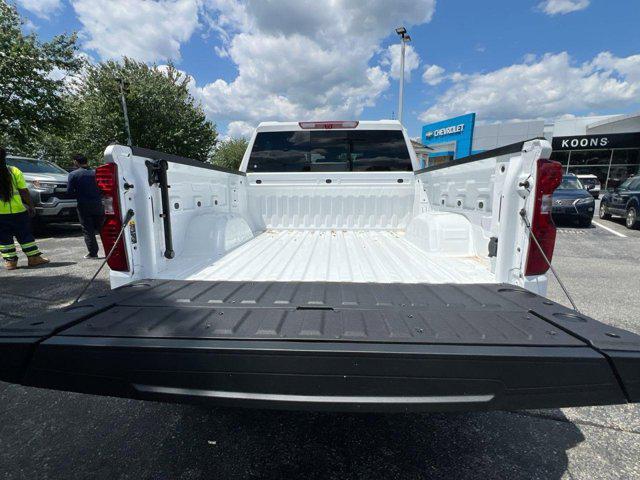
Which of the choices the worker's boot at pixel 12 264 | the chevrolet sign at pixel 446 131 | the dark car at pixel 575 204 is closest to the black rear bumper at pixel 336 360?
the worker's boot at pixel 12 264

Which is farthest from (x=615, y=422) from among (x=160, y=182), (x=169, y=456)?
(x=160, y=182)

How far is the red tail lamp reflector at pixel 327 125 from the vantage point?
14.5 feet

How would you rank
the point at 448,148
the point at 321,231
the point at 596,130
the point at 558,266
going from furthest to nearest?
the point at 596,130, the point at 448,148, the point at 558,266, the point at 321,231

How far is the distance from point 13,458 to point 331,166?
403 cm

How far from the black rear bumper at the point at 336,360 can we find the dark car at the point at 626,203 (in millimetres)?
12701

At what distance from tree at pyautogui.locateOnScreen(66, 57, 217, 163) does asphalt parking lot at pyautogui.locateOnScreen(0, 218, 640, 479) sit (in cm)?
2194

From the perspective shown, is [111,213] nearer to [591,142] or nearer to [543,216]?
[543,216]

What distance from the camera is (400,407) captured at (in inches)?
47.9

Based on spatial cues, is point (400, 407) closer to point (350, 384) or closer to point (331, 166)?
point (350, 384)

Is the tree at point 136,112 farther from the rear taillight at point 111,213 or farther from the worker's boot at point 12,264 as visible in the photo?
the rear taillight at point 111,213

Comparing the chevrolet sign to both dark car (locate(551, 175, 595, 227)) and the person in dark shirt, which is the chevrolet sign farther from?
the person in dark shirt

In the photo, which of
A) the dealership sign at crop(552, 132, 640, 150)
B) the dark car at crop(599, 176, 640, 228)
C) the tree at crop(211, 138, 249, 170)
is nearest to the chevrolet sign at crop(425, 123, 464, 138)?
the dark car at crop(599, 176, 640, 228)

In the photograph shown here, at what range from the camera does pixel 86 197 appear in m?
6.46

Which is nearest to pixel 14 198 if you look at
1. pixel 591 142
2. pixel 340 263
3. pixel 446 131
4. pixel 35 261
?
pixel 35 261
